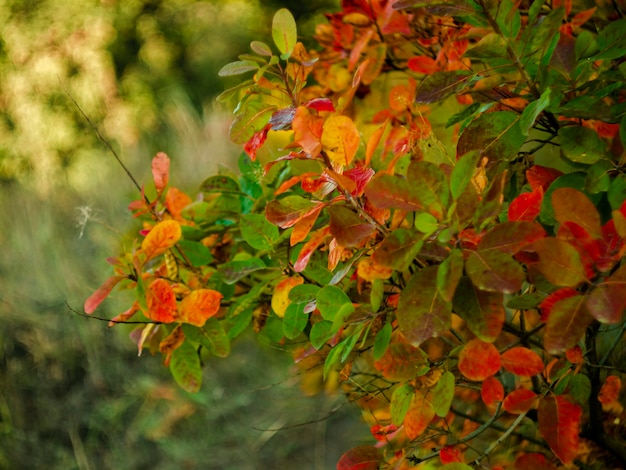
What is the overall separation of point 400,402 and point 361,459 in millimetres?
71

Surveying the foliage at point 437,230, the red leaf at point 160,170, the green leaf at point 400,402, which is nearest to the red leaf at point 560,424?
the foliage at point 437,230

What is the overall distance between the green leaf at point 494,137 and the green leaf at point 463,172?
10 centimetres

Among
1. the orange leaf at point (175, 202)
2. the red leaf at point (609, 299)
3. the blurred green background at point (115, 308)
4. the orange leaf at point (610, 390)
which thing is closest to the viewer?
the red leaf at point (609, 299)

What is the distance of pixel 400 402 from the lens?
59 cm

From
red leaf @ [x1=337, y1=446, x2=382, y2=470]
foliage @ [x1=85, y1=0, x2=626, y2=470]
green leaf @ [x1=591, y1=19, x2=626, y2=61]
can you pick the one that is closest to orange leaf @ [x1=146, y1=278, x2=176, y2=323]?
foliage @ [x1=85, y1=0, x2=626, y2=470]

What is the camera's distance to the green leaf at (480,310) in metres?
0.45

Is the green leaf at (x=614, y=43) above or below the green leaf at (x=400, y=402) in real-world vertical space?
above

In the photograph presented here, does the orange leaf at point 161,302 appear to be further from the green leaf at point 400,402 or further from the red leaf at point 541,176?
the red leaf at point 541,176

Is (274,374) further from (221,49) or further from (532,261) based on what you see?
(221,49)

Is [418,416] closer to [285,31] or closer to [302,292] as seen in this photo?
[302,292]

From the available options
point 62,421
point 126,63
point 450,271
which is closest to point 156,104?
point 126,63

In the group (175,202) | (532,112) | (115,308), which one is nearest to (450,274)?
(532,112)

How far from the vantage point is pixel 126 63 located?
7.44ft

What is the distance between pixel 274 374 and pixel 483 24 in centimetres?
78
